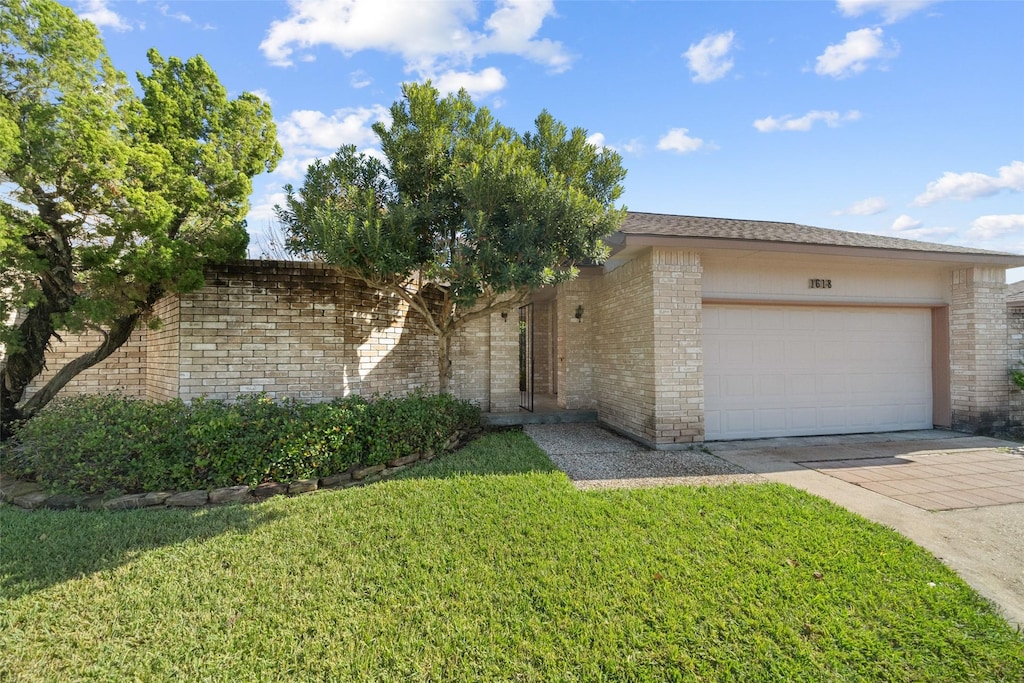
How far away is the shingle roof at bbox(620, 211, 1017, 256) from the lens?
20.5ft

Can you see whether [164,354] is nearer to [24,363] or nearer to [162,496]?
[24,363]

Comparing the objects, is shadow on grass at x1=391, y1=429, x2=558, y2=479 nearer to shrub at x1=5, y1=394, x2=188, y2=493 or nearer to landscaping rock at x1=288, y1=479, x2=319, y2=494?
landscaping rock at x1=288, y1=479, x2=319, y2=494

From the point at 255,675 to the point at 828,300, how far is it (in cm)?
863

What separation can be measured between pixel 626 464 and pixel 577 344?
3955 millimetres

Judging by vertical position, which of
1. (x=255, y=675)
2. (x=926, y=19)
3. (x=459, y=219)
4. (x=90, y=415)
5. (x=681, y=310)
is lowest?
(x=255, y=675)

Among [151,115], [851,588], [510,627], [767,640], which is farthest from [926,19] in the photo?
[151,115]

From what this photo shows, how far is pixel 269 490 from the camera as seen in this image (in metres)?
4.46

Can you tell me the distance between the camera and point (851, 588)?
265 cm

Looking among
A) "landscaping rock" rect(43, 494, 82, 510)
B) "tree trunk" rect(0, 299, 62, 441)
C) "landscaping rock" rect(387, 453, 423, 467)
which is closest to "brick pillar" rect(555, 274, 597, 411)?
"landscaping rock" rect(387, 453, 423, 467)

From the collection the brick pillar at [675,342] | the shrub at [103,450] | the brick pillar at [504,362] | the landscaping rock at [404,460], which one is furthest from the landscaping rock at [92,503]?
the brick pillar at [675,342]

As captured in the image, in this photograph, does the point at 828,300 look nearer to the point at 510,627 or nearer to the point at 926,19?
the point at 926,19

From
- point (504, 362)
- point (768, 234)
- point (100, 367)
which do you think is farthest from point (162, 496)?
point (768, 234)

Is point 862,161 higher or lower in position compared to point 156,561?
higher

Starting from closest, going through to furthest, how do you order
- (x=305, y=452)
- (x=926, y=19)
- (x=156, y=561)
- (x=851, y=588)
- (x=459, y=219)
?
(x=851, y=588) → (x=156, y=561) → (x=305, y=452) → (x=926, y=19) → (x=459, y=219)
